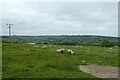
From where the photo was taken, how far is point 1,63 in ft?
89.1

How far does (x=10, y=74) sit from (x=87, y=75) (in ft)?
19.7

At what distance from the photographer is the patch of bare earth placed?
908 inches

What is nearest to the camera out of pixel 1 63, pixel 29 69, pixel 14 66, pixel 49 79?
pixel 49 79

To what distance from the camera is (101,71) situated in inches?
984

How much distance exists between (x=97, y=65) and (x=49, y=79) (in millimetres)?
9372

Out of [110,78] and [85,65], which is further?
[85,65]

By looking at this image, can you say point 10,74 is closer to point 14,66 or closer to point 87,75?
point 14,66

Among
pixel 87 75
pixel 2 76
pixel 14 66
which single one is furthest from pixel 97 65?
pixel 2 76

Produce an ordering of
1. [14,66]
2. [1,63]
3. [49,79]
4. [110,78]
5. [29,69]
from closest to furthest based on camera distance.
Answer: [49,79] < [110,78] < [29,69] < [14,66] < [1,63]

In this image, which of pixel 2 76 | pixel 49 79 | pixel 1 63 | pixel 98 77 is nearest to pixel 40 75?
pixel 49 79

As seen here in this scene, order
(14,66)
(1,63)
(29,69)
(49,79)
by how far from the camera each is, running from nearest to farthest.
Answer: (49,79), (29,69), (14,66), (1,63)

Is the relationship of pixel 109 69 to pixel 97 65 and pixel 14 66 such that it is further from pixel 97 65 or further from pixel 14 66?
pixel 14 66

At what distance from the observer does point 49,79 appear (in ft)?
66.4

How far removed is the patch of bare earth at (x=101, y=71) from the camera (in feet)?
75.6
